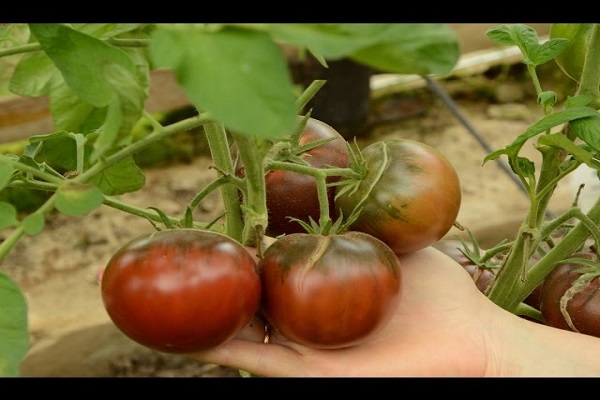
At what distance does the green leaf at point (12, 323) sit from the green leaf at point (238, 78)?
0.72 feet

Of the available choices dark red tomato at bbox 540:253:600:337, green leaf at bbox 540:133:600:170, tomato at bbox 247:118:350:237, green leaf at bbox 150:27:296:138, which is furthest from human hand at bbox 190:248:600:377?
green leaf at bbox 150:27:296:138

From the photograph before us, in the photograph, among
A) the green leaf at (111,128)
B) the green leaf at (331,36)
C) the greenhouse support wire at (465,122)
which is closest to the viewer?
the green leaf at (331,36)

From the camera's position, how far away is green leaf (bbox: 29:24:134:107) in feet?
2.04

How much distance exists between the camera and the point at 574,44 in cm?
97

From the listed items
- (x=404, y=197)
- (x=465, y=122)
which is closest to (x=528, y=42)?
(x=404, y=197)

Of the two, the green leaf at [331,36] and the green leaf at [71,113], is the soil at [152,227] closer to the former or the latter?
the green leaf at [71,113]

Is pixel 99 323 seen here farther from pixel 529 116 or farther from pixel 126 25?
pixel 529 116

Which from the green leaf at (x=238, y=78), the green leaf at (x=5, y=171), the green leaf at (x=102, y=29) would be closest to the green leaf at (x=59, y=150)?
the green leaf at (x=102, y=29)

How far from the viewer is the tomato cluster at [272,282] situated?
0.75 m

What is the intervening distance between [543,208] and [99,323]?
140 centimetres

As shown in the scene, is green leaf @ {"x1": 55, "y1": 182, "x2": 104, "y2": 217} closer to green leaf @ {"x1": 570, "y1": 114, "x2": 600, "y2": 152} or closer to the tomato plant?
the tomato plant

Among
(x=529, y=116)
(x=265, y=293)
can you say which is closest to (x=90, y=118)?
(x=265, y=293)

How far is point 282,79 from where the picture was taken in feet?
1.64
